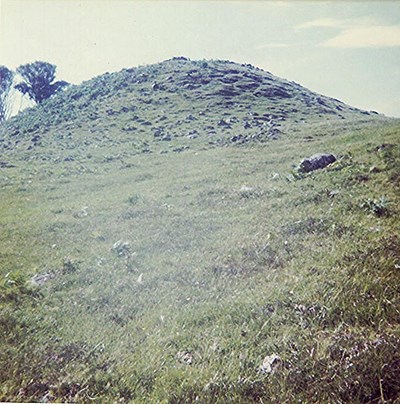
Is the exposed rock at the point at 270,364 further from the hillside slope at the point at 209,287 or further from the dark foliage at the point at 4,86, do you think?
the dark foliage at the point at 4,86

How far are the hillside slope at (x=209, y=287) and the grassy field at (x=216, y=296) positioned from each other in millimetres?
25

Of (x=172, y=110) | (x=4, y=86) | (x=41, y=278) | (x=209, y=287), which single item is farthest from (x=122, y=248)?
(x=4, y=86)

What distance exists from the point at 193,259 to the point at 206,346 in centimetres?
302

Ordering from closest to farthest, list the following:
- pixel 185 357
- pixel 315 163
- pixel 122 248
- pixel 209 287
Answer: pixel 185 357
pixel 209 287
pixel 122 248
pixel 315 163

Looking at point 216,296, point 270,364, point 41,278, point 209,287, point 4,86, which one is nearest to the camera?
point 270,364

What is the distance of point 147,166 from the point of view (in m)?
22.9

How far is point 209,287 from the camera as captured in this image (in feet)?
23.8

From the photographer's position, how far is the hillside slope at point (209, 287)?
195 inches

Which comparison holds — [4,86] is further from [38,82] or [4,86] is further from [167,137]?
[167,137]

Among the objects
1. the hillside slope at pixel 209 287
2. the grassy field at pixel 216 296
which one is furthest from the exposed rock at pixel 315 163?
the grassy field at pixel 216 296

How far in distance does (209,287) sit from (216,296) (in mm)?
405

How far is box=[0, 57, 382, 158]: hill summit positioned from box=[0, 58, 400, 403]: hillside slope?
16280 millimetres

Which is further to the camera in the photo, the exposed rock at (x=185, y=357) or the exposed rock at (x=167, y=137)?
the exposed rock at (x=167, y=137)

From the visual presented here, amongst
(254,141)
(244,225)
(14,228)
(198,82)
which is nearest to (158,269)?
(244,225)
